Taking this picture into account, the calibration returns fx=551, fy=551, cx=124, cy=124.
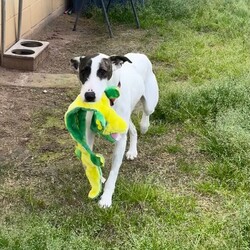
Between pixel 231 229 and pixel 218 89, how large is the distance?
2217 millimetres

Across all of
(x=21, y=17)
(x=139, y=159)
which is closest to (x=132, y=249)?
(x=139, y=159)

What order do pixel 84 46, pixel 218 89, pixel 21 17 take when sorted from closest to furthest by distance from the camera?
pixel 218 89 → pixel 21 17 → pixel 84 46

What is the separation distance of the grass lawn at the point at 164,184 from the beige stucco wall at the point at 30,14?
153 cm

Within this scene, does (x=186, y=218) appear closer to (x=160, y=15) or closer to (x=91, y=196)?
(x=91, y=196)

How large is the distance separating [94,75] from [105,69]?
88 mm

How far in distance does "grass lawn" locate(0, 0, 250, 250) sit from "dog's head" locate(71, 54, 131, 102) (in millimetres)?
781

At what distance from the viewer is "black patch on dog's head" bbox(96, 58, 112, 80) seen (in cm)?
332

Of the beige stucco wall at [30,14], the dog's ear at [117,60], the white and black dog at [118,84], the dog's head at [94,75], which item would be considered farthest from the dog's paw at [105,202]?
the beige stucco wall at [30,14]

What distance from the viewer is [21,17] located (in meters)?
6.86

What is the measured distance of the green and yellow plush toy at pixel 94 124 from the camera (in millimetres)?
3365

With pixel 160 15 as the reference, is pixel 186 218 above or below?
above

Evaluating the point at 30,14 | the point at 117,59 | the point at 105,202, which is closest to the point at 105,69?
the point at 117,59

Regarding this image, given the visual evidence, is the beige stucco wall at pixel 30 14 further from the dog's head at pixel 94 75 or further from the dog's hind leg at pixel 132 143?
the dog's head at pixel 94 75

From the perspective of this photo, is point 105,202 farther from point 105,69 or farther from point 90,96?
point 105,69
